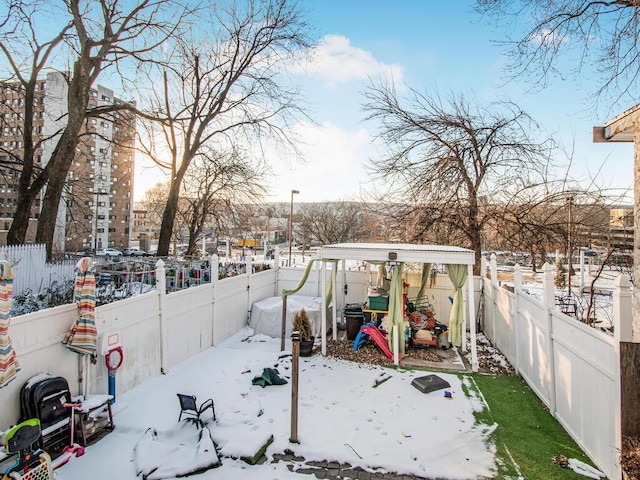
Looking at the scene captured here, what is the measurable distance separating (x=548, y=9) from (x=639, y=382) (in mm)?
4759

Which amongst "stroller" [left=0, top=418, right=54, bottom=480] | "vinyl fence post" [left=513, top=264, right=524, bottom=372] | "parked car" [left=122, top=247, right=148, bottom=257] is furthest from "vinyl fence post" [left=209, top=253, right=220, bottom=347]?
"parked car" [left=122, top=247, right=148, bottom=257]

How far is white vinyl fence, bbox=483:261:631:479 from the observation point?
3.50 metres

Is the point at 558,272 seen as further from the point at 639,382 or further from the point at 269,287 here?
the point at 639,382

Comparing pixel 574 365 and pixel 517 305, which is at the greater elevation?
pixel 517 305

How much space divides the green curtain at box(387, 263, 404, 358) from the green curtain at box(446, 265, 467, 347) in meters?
1.34

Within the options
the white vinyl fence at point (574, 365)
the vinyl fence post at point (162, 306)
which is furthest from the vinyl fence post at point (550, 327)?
the vinyl fence post at point (162, 306)

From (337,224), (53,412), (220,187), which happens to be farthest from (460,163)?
(337,224)

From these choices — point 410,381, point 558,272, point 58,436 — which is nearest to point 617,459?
point 410,381

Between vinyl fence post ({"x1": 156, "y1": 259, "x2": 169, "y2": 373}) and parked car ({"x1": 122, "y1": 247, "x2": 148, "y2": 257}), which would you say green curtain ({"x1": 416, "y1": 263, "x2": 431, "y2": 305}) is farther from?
parked car ({"x1": 122, "y1": 247, "x2": 148, "y2": 257})

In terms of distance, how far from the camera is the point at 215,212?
72.6 ft

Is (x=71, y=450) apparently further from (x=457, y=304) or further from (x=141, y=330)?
(x=457, y=304)

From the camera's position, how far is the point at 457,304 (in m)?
8.55

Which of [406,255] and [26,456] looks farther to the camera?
[406,255]

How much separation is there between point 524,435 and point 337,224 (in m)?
26.3
